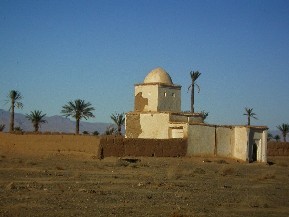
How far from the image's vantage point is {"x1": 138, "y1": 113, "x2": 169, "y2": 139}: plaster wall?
133 ft

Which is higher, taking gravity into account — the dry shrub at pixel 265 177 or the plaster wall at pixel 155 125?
the plaster wall at pixel 155 125

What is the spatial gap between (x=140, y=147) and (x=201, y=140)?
21.8ft

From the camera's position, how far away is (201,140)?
38.6 m

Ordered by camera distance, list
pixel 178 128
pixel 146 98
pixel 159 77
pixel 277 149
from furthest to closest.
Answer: pixel 277 149, pixel 159 77, pixel 146 98, pixel 178 128

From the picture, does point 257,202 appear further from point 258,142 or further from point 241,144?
point 258,142

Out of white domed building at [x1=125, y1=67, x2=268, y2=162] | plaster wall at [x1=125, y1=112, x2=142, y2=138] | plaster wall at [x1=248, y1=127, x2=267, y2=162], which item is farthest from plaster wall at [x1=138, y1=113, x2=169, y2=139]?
plaster wall at [x1=248, y1=127, x2=267, y2=162]

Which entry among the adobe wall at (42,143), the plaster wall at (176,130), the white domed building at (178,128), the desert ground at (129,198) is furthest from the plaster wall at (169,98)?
the desert ground at (129,198)

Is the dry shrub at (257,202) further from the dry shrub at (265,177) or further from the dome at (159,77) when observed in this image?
the dome at (159,77)

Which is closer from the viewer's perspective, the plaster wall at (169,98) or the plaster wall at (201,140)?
the plaster wall at (201,140)

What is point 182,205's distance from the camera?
12.4 m

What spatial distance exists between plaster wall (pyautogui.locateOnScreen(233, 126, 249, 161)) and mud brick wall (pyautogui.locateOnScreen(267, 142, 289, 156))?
15.0 metres

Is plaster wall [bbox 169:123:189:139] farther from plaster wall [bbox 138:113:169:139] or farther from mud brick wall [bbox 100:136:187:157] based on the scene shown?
mud brick wall [bbox 100:136:187:157]

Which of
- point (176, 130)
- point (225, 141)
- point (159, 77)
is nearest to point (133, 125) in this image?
point (176, 130)

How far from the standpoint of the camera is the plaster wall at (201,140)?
37.8 meters
